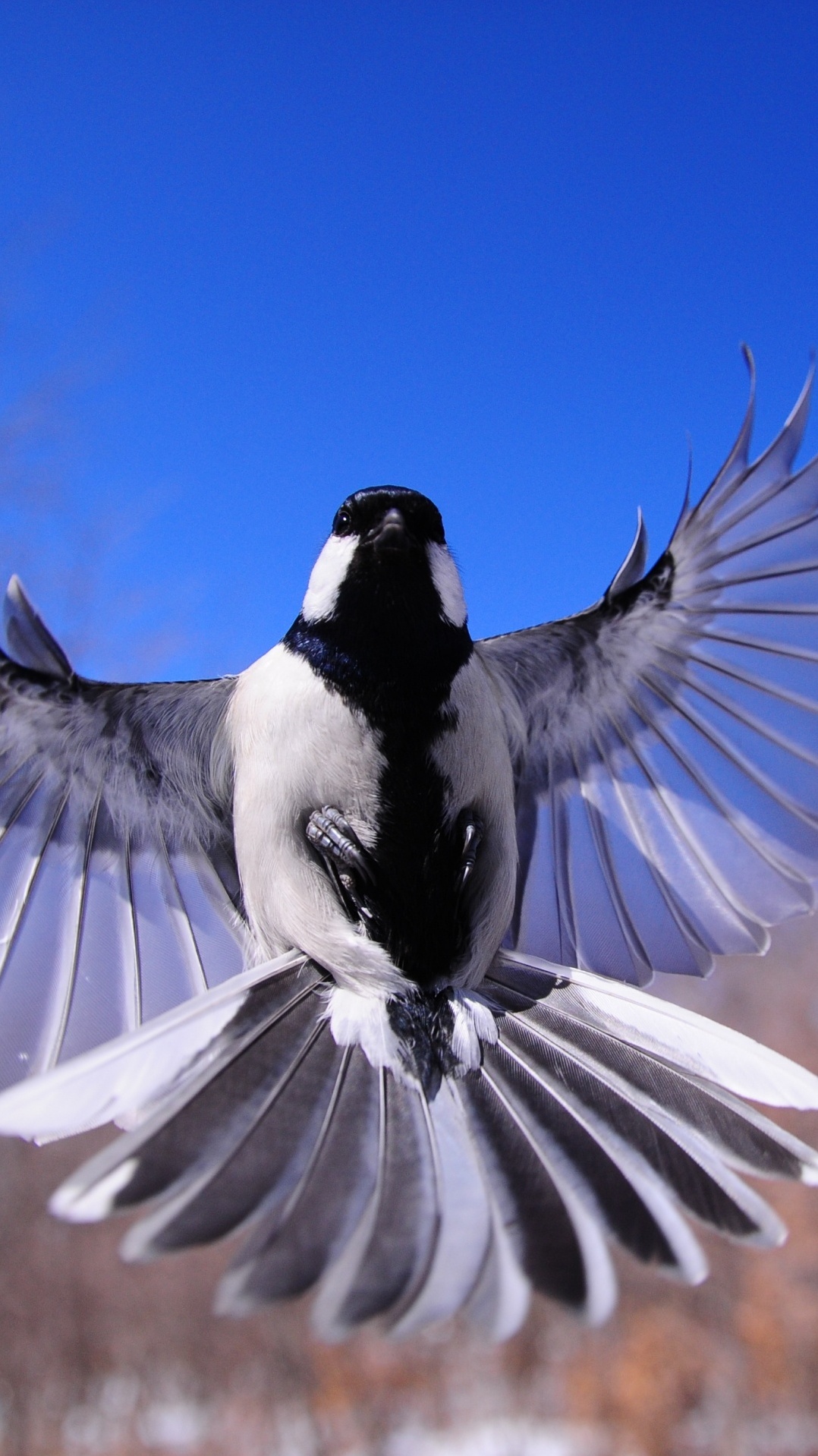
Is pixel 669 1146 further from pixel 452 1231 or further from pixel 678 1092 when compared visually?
pixel 452 1231

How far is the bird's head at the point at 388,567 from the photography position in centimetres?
127

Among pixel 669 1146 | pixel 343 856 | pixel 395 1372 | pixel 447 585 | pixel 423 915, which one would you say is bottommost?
pixel 395 1372

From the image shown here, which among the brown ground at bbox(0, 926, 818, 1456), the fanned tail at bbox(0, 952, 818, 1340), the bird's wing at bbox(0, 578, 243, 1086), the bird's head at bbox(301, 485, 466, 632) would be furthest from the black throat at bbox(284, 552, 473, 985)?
the brown ground at bbox(0, 926, 818, 1456)

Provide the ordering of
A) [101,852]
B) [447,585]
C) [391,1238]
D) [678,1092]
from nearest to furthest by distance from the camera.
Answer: [391,1238], [678,1092], [447,585], [101,852]

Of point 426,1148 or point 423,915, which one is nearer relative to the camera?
point 426,1148

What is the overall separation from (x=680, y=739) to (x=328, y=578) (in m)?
0.73

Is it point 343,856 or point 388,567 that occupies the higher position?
point 388,567

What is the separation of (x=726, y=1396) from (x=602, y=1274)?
179 inches

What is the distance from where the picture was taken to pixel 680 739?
1652mm

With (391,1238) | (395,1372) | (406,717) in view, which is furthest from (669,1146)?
(395,1372)

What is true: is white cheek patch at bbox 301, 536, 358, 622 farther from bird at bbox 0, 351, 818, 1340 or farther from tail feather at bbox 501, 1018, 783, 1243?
tail feather at bbox 501, 1018, 783, 1243

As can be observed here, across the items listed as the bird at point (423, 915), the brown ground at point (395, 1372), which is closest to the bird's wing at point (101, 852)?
the bird at point (423, 915)

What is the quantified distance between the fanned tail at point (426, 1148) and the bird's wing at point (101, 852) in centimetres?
37

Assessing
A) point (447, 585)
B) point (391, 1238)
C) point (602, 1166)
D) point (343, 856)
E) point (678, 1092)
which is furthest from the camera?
point (447, 585)
